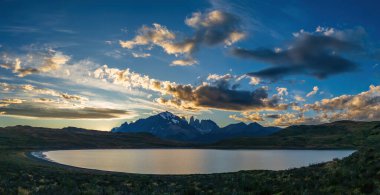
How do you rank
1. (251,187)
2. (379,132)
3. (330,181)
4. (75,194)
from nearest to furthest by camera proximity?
(75,194) < (330,181) < (251,187) < (379,132)

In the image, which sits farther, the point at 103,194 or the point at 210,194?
the point at 210,194

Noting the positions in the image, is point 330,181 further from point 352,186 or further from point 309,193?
point 309,193

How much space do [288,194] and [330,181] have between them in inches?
156

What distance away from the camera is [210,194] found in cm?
2088

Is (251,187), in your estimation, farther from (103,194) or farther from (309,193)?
(103,194)

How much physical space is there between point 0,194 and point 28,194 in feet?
4.96

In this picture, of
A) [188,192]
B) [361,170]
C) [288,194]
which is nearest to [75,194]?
[188,192]

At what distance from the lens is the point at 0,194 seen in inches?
625

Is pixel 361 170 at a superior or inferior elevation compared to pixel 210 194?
superior

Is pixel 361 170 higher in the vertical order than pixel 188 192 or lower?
higher

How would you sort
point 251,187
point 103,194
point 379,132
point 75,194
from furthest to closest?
point 379,132, point 251,187, point 103,194, point 75,194

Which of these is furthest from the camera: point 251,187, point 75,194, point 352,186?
point 251,187

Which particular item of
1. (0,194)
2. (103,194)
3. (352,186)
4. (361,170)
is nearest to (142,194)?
(103,194)

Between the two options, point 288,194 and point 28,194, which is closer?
point 28,194
